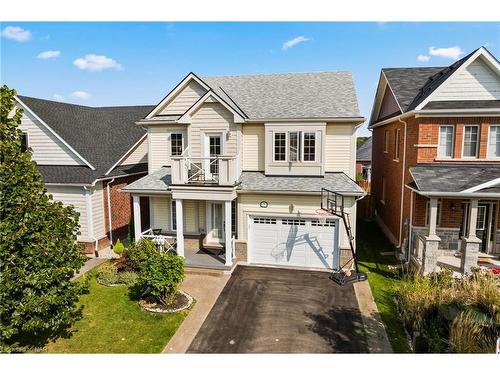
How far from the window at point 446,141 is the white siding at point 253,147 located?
7763 mm

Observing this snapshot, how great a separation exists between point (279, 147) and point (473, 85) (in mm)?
8799

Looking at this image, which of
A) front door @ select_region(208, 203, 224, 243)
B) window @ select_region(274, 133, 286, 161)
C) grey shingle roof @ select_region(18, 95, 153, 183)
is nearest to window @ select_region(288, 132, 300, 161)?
window @ select_region(274, 133, 286, 161)

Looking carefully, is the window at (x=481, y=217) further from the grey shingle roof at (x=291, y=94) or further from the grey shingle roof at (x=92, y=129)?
the grey shingle roof at (x=92, y=129)

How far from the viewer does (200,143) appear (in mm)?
15758

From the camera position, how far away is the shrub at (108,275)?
13.2 m

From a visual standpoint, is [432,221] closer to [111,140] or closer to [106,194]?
[106,194]

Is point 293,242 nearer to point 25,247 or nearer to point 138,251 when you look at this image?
point 138,251

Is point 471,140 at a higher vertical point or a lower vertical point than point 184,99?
lower

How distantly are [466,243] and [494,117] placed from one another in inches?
225

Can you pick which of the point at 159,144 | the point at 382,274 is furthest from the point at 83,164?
the point at 382,274

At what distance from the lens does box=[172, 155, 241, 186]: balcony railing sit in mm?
13944

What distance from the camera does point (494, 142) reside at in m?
14.2

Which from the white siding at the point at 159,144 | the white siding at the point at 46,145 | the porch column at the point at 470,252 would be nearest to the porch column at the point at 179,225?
the white siding at the point at 159,144

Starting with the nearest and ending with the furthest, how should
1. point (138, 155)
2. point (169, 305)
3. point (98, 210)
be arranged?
point (169, 305), point (98, 210), point (138, 155)
